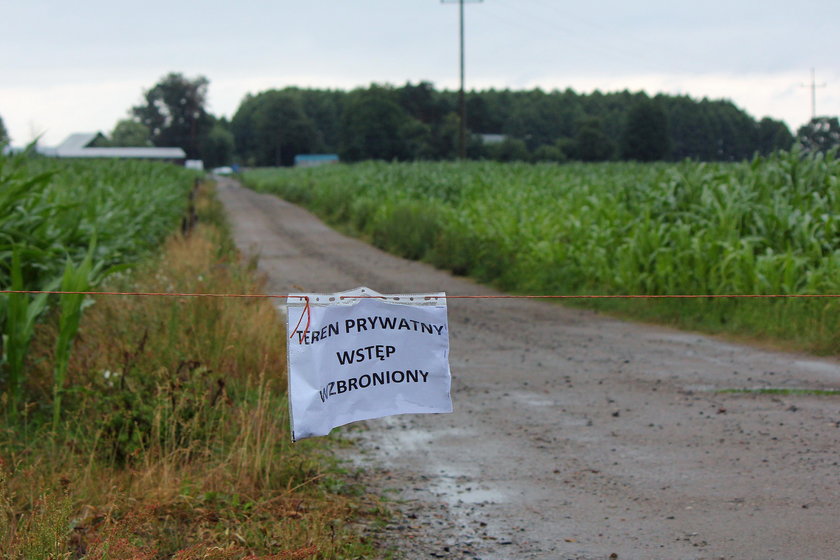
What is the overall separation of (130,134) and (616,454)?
141 meters

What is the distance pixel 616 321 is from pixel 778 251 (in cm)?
237

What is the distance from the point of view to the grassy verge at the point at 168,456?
185 inches

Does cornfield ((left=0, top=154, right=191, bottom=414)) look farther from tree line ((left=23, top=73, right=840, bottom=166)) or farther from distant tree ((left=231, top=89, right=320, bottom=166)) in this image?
distant tree ((left=231, top=89, right=320, bottom=166))

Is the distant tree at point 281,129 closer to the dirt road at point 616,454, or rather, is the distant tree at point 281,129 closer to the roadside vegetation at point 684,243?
the roadside vegetation at point 684,243

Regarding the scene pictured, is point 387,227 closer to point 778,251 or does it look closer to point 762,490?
point 778,251

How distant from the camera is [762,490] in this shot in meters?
6.10

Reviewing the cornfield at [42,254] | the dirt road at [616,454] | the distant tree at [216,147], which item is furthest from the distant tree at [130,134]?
the dirt road at [616,454]

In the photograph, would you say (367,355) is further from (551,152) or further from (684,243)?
(551,152)

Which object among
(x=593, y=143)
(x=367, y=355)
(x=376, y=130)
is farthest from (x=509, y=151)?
(x=367, y=355)

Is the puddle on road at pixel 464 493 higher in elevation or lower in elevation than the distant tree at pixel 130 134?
lower

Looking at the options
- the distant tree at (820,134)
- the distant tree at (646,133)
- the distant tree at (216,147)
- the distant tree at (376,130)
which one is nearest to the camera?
the distant tree at (820,134)

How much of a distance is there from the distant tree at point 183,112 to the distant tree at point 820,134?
131627mm

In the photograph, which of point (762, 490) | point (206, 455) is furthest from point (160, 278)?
point (762, 490)

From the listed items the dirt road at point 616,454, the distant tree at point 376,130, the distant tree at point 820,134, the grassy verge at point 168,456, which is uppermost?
the distant tree at point 376,130
